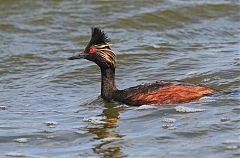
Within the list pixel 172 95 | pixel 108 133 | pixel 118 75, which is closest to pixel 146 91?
pixel 172 95

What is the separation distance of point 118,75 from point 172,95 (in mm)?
3372

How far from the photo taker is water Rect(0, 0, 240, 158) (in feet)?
29.5

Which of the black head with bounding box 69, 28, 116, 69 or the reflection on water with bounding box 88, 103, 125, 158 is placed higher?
the black head with bounding box 69, 28, 116, 69

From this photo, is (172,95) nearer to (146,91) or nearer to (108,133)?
(146,91)

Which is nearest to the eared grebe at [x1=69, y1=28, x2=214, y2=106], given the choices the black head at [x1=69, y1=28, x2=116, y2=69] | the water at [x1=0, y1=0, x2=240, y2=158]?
the black head at [x1=69, y1=28, x2=116, y2=69]

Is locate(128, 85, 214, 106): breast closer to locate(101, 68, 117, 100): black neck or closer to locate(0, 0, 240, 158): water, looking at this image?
locate(0, 0, 240, 158): water

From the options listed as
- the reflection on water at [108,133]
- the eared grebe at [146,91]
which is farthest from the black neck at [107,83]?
the reflection on water at [108,133]

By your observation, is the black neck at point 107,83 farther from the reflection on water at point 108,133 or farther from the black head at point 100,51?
the reflection on water at point 108,133

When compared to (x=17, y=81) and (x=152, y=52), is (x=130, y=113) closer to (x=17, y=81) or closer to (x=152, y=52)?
(x=17, y=81)

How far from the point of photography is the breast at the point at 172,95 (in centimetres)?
1086

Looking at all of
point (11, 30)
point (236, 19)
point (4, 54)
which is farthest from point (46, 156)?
point (236, 19)

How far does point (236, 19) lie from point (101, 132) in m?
10.5

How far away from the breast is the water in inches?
6.9

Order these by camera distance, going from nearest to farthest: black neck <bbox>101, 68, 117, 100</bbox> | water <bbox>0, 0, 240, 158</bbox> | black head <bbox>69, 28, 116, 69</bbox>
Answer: water <bbox>0, 0, 240, 158</bbox> → black head <bbox>69, 28, 116, 69</bbox> → black neck <bbox>101, 68, 117, 100</bbox>
